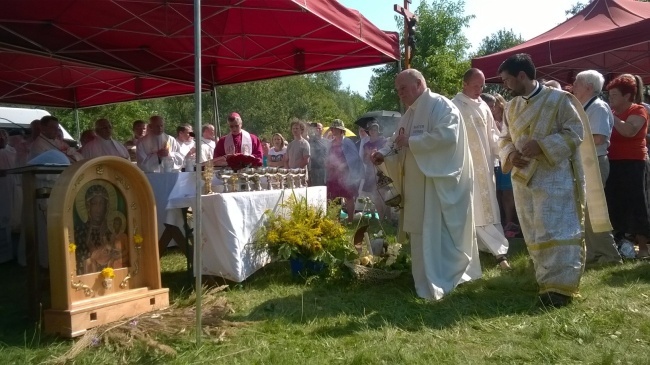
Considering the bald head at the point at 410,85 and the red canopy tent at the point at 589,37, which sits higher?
the red canopy tent at the point at 589,37

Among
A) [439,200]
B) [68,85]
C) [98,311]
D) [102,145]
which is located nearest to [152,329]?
[98,311]

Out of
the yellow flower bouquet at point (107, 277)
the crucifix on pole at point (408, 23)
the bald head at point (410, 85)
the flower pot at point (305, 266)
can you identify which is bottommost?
the flower pot at point (305, 266)

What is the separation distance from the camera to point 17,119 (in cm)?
1288

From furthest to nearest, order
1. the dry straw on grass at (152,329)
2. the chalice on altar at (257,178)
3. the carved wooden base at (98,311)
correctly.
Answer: the chalice on altar at (257,178) < the carved wooden base at (98,311) < the dry straw on grass at (152,329)

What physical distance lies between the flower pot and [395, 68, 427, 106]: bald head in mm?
1694

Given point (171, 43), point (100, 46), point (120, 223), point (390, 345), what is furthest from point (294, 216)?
point (100, 46)

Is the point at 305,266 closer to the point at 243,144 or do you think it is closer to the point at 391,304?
the point at 391,304

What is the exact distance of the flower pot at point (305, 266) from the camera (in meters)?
5.94

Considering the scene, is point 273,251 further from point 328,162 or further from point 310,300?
point 328,162

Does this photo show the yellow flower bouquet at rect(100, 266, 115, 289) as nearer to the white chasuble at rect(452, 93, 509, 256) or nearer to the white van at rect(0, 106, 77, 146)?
the white chasuble at rect(452, 93, 509, 256)

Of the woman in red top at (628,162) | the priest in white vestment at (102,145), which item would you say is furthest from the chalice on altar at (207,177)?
the woman in red top at (628,162)

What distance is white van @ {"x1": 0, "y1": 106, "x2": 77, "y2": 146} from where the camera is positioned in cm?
1217

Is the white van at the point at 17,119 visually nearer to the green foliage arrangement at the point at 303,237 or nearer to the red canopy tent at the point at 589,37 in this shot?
the green foliage arrangement at the point at 303,237

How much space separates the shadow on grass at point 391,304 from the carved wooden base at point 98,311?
2.07 feet
